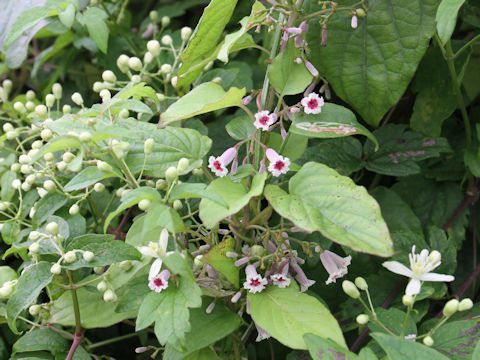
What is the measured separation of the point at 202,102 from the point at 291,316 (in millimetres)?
368

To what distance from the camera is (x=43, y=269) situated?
889mm

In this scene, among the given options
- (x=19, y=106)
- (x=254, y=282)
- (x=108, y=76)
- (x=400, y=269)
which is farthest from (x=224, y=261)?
(x=19, y=106)

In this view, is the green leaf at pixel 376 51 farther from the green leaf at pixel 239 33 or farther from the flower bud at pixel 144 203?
the flower bud at pixel 144 203

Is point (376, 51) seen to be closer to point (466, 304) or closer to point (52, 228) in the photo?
point (466, 304)

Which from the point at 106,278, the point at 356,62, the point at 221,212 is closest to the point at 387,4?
the point at 356,62

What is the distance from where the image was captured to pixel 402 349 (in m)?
0.69

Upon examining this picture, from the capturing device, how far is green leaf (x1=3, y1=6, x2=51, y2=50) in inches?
44.0

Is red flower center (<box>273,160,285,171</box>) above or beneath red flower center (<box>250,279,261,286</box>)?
above

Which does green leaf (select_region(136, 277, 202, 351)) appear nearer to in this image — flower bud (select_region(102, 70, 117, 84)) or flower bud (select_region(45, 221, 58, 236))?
flower bud (select_region(45, 221, 58, 236))

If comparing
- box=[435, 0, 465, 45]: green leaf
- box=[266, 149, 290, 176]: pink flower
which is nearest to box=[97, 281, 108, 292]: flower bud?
box=[266, 149, 290, 176]: pink flower

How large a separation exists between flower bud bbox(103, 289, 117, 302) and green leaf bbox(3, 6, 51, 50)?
0.60 metres

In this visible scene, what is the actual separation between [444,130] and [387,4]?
42 centimetres

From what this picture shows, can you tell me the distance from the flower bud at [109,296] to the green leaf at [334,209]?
12.3 inches

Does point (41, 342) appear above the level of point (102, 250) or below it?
below
